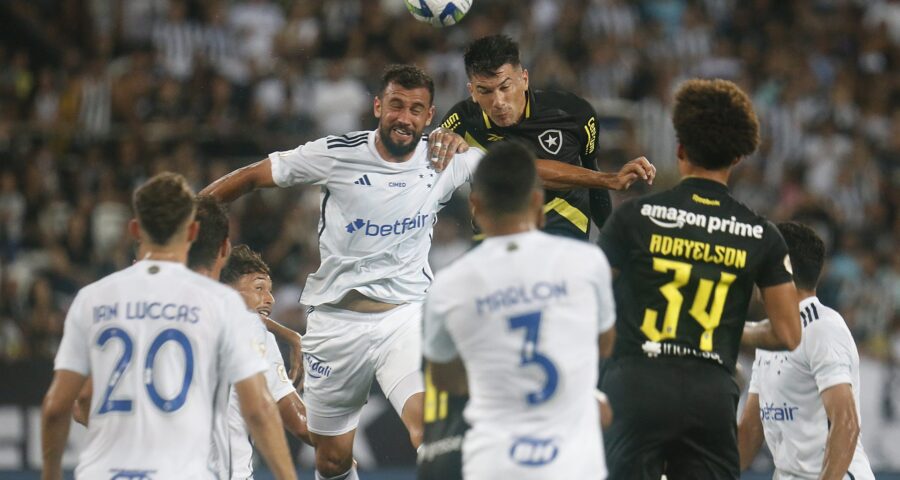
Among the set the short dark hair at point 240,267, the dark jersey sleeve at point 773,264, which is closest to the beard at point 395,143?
the short dark hair at point 240,267

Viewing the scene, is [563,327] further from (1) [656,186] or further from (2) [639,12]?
(2) [639,12]

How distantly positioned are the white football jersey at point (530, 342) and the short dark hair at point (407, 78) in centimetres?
276

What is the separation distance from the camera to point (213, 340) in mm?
5434

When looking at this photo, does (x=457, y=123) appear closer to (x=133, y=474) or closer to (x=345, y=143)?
(x=345, y=143)

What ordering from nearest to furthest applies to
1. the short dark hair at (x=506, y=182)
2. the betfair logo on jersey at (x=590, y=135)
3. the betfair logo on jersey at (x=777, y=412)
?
1. the short dark hair at (x=506, y=182)
2. the betfair logo on jersey at (x=777, y=412)
3. the betfair logo on jersey at (x=590, y=135)

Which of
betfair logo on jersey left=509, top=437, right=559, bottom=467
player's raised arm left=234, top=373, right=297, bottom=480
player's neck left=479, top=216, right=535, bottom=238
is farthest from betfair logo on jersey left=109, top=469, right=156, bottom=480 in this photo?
player's neck left=479, top=216, right=535, bottom=238

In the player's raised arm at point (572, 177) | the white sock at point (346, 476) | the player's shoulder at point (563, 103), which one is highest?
the player's shoulder at point (563, 103)

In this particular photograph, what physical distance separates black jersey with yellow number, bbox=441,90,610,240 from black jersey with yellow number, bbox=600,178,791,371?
2.23 metres

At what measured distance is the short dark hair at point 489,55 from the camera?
7.93m

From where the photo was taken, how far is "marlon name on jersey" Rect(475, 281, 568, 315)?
16.5 feet

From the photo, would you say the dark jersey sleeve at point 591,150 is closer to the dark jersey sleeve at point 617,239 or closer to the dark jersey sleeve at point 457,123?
the dark jersey sleeve at point 457,123

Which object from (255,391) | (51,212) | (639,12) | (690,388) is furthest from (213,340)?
(639,12)

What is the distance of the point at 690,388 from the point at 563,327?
96cm

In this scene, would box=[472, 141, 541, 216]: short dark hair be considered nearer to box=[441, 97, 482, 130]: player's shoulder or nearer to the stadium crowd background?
box=[441, 97, 482, 130]: player's shoulder
